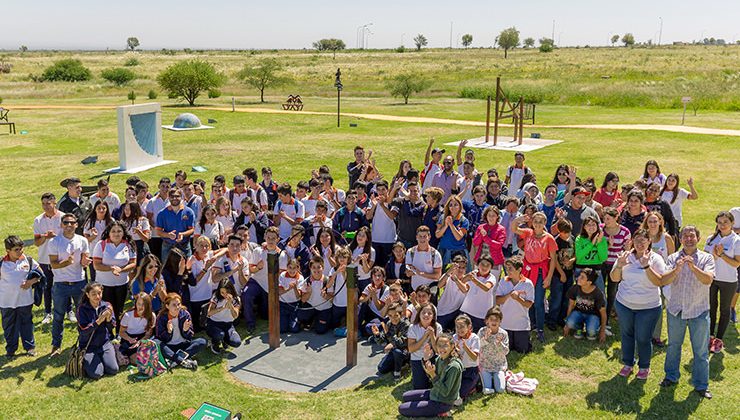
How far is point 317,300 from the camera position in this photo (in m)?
9.05

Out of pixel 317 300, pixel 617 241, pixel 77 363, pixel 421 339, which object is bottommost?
pixel 77 363

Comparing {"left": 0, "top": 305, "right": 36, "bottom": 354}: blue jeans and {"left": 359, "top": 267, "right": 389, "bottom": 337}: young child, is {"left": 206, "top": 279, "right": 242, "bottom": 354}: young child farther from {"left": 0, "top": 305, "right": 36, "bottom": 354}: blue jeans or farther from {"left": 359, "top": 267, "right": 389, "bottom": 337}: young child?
{"left": 0, "top": 305, "right": 36, "bottom": 354}: blue jeans

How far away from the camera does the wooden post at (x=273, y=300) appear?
8.29 meters

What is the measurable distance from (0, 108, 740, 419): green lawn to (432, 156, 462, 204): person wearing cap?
4166 millimetres

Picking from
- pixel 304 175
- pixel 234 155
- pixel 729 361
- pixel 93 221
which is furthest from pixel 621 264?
pixel 234 155

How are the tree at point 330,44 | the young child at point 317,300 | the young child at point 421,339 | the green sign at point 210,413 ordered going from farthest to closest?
the tree at point 330,44 → the young child at point 317,300 → the young child at point 421,339 → the green sign at point 210,413

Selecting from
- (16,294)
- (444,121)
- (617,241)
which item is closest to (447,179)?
(617,241)

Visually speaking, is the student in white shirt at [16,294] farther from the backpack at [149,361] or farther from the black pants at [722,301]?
the black pants at [722,301]

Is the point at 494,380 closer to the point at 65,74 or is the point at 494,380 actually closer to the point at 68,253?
the point at 68,253

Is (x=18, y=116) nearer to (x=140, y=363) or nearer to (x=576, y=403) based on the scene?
(x=140, y=363)

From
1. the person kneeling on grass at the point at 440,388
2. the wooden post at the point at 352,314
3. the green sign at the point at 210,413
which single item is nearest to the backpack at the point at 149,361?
the green sign at the point at 210,413

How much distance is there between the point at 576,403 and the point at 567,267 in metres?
2.25

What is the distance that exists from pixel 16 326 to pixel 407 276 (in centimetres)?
509

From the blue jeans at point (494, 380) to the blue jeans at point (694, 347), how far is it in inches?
74.3
